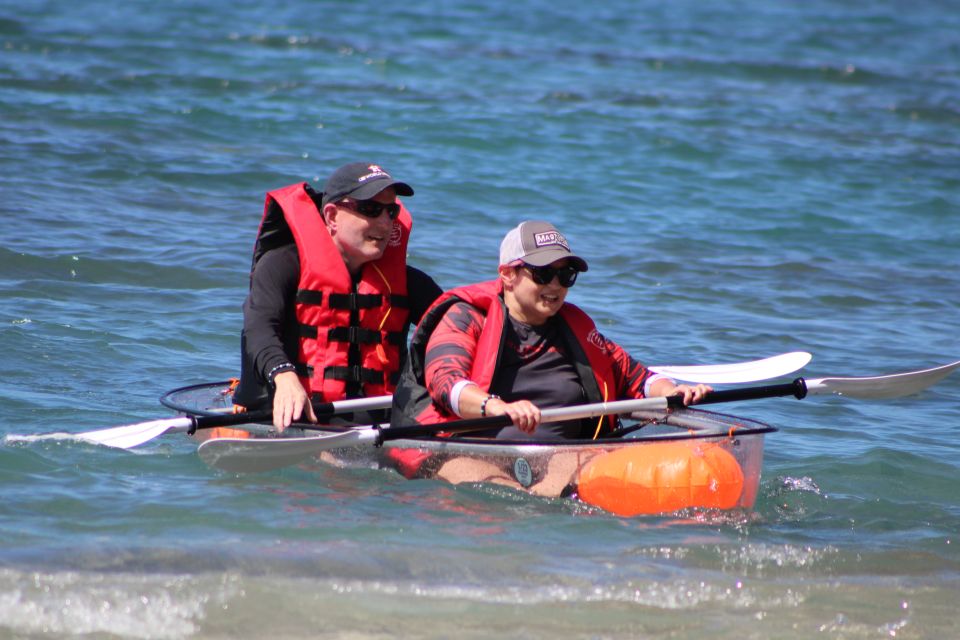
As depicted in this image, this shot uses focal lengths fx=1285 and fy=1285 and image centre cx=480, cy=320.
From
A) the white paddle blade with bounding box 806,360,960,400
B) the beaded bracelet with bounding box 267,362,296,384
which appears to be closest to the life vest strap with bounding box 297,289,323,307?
the beaded bracelet with bounding box 267,362,296,384

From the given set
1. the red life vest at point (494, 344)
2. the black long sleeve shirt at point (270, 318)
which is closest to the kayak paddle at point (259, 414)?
the black long sleeve shirt at point (270, 318)

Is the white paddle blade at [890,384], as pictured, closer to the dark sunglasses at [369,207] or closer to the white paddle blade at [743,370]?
the white paddle blade at [743,370]

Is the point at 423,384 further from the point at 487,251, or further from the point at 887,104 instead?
the point at 887,104

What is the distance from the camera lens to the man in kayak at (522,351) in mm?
4680

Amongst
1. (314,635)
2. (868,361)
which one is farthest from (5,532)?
(868,361)

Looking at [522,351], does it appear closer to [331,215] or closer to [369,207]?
[369,207]

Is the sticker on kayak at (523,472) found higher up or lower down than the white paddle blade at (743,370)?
lower down

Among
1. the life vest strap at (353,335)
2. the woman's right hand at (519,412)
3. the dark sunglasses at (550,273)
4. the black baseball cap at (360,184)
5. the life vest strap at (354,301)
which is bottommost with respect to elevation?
the woman's right hand at (519,412)

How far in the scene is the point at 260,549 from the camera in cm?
431

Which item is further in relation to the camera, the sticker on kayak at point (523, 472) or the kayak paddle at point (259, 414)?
the kayak paddle at point (259, 414)

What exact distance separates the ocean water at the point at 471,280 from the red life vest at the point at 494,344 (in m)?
0.43

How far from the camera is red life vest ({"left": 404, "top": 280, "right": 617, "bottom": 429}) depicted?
4.75 metres

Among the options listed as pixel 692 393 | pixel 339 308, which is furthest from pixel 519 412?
pixel 339 308

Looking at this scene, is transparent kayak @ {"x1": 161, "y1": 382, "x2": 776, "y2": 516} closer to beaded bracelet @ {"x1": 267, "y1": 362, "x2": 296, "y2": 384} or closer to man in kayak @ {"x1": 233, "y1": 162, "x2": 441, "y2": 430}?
beaded bracelet @ {"x1": 267, "y1": 362, "x2": 296, "y2": 384}
